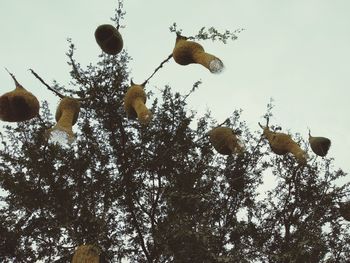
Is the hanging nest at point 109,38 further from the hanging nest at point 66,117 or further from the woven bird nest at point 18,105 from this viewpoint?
the woven bird nest at point 18,105

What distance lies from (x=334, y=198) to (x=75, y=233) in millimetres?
7442

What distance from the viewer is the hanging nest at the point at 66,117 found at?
422 cm

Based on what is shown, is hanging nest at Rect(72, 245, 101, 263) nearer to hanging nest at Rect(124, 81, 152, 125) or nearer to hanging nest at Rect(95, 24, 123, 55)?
hanging nest at Rect(124, 81, 152, 125)

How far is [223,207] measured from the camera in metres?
10.4

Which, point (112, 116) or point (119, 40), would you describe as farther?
point (112, 116)

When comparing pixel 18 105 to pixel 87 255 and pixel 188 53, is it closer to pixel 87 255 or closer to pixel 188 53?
pixel 87 255

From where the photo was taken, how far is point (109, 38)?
504 centimetres

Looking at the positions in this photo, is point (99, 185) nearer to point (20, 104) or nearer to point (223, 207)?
point (223, 207)

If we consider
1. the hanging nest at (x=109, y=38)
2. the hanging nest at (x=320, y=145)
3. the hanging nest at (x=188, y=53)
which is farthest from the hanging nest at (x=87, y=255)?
the hanging nest at (x=320, y=145)

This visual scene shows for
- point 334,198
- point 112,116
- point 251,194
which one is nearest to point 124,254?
point 112,116

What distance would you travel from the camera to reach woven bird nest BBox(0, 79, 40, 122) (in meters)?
4.07

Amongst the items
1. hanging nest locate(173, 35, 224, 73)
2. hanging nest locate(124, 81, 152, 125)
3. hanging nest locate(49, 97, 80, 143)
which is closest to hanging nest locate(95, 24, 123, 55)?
hanging nest locate(124, 81, 152, 125)

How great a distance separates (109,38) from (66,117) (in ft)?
3.98

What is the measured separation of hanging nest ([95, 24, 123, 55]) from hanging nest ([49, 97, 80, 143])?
36.0 inches
